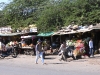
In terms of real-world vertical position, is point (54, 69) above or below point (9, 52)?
below

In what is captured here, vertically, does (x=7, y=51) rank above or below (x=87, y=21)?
below

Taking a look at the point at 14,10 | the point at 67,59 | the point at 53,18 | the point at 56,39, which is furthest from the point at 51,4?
the point at 67,59

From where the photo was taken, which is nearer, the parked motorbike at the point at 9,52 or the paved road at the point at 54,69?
the paved road at the point at 54,69

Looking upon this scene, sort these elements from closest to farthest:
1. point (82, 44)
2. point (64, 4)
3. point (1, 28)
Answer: point (82, 44) < point (64, 4) < point (1, 28)

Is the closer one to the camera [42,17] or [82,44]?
[82,44]

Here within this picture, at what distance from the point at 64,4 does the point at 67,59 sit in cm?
990

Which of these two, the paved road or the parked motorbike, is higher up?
the parked motorbike

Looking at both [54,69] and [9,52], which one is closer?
[54,69]

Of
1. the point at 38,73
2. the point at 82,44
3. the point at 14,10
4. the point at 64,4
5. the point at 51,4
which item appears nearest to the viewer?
the point at 38,73

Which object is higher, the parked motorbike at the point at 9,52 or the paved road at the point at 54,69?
the parked motorbike at the point at 9,52

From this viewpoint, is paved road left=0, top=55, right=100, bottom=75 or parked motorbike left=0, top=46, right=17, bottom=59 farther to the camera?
parked motorbike left=0, top=46, right=17, bottom=59

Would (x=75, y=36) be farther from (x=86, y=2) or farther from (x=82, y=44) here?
(x=82, y=44)

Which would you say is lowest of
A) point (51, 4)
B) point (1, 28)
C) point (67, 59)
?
point (67, 59)

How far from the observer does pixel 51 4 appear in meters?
31.3
